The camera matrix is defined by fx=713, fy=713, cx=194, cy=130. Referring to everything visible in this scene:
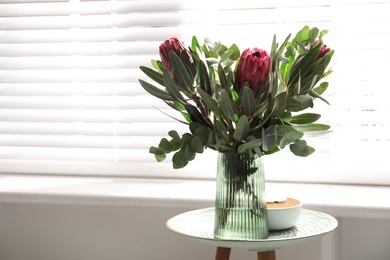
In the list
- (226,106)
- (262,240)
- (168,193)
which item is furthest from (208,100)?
(168,193)

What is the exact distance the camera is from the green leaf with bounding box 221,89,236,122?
1.25m

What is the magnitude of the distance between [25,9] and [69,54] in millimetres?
182

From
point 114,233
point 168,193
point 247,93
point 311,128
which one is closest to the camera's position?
point 247,93

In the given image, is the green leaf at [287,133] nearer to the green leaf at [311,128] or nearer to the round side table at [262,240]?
the green leaf at [311,128]

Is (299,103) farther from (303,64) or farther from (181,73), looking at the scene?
(181,73)

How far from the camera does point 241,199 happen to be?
1319 millimetres

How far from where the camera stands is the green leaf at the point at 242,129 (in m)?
1.25

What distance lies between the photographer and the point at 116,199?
1671 mm

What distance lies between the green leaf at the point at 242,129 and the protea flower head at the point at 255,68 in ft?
0.19

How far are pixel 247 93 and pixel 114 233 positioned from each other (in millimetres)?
726

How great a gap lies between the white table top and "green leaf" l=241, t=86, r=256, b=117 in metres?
0.23

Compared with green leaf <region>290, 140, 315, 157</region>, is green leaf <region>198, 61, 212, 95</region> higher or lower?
higher

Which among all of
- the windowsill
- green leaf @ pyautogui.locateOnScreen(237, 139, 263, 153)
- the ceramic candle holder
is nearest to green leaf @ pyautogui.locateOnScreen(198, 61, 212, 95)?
green leaf @ pyautogui.locateOnScreen(237, 139, 263, 153)

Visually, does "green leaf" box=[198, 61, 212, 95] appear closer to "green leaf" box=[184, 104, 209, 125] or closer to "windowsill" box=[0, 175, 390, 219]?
"green leaf" box=[184, 104, 209, 125]
